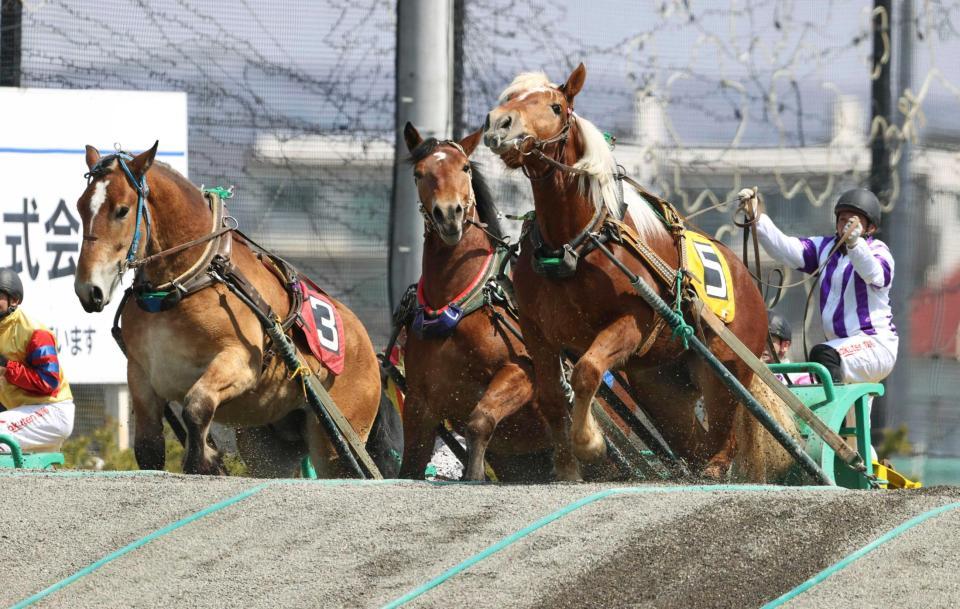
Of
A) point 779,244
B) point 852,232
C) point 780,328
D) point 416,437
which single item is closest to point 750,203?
point 779,244

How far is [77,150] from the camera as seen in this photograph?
9.18 m

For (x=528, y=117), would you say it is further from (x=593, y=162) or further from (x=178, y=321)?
(x=178, y=321)

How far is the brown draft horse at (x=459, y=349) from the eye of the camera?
21.0 ft

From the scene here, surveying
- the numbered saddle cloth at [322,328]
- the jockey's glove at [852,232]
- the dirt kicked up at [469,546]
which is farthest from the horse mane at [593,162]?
the numbered saddle cloth at [322,328]

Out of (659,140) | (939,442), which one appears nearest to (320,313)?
(659,140)

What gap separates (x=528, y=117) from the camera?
5691mm

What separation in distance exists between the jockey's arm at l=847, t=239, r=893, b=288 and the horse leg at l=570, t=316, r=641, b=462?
1.78 m

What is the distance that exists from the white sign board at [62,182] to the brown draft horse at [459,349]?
9.34 feet

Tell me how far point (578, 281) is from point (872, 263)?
200cm

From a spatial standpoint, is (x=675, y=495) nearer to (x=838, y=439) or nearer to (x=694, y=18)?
(x=838, y=439)

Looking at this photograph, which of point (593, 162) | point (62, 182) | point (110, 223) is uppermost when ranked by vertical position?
point (593, 162)

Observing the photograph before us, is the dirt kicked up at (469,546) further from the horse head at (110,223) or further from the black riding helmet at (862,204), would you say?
the black riding helmet at (862,204)

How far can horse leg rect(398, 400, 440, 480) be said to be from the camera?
6770 mm

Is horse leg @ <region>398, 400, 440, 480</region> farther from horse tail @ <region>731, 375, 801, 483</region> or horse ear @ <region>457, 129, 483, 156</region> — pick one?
horse tail @ <region>731, 375, 801, 483</region>
